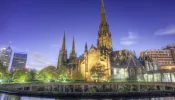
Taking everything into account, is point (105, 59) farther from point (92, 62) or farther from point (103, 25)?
point (103, 25)

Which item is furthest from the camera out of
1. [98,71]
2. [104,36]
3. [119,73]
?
[104,36]

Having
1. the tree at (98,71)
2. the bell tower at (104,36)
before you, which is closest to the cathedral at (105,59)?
the bell tower at (104,36)

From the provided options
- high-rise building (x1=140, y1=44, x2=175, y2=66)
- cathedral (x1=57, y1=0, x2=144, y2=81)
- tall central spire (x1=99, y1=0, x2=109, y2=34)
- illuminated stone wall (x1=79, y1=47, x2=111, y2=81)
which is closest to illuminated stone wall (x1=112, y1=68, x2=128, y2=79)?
cathedral (x1=57, y1=0, x2=144, y2=81)

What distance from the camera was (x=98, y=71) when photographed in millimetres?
74438

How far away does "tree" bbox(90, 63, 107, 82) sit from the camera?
7362 centimetres

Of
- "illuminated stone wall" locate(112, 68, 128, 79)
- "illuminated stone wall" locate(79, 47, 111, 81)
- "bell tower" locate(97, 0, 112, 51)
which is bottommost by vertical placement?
"illuminated stone wall" locate(112, 68, 128, 79)

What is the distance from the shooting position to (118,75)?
250 ft

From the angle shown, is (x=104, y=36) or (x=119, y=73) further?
(x=104, y=36)

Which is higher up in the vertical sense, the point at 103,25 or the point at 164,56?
the point at 103,25

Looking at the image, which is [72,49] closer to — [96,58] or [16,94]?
[96,58]

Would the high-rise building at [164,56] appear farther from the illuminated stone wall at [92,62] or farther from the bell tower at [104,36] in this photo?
the illuminated stone wall at [92,62]

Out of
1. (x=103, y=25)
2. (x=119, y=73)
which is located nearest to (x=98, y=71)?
(x=119, y=73)

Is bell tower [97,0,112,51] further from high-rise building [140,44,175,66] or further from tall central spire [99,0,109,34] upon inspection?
high-rise building [140,44,175,66]

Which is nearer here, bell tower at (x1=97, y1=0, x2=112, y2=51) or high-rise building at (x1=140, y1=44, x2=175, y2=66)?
bell tower at (x1=97, y1=0, x2=112, y2=51)
